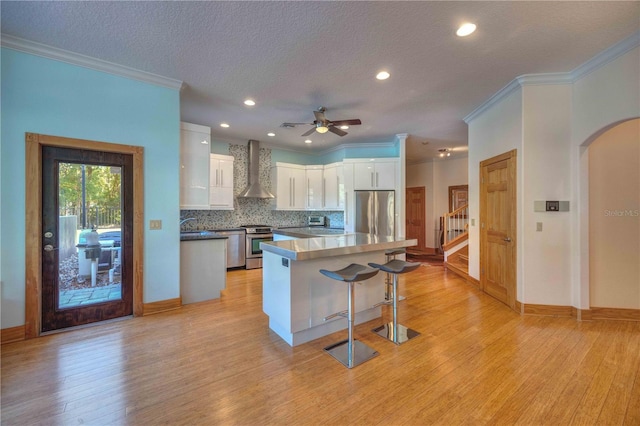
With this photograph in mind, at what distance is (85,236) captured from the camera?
287cm

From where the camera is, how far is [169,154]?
3.30m

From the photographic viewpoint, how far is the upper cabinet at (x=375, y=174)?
5695mm

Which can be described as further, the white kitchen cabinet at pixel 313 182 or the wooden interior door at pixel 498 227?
the white kitchen cabinet at pixel 313 182

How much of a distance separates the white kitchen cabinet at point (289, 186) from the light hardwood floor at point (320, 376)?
11.9ft

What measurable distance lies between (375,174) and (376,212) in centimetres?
85

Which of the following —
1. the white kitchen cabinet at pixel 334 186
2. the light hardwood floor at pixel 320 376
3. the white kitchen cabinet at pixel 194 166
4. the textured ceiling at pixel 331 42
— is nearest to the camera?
the light hardwood floor at pixel 320 376

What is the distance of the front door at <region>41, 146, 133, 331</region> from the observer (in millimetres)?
2693

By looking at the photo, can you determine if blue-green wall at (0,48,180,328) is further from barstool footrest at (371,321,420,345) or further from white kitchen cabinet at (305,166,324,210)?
white kitchen cabinet at (305,166,324,210)

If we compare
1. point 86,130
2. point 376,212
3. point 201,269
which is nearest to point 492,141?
point 376,212

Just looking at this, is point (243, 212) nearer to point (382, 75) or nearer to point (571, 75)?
point (382, 75)

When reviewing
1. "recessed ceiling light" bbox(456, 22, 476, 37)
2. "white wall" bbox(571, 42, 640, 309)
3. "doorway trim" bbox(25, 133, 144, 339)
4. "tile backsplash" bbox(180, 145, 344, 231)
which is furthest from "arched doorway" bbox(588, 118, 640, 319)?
"doorway trim" bbox(25, 133, 144, 339)

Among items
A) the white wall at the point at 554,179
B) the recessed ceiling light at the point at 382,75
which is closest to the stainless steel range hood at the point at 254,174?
the recessed ceiling light at the point at 382,75

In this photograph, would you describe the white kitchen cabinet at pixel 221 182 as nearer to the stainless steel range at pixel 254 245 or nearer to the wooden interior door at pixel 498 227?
the stainless steel range at pixel 254 245

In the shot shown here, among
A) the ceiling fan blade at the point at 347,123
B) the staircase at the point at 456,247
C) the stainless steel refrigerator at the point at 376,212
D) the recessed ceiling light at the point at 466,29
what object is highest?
the recessed ceiling light at the point at 466,29
